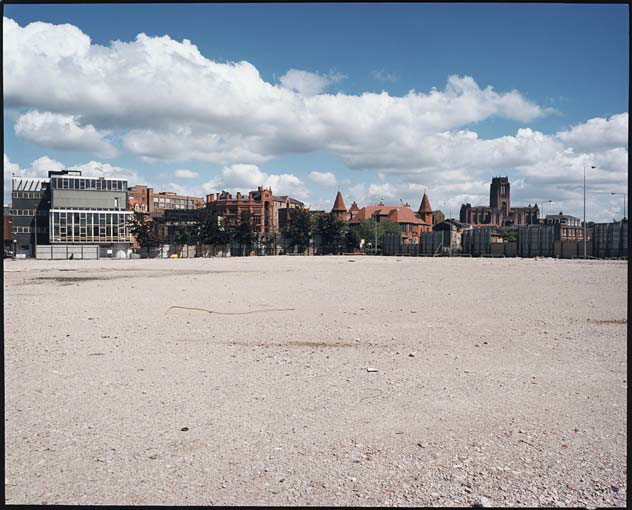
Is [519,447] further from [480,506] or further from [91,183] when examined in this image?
[91,183]

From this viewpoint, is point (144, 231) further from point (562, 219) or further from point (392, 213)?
point (562, 219)

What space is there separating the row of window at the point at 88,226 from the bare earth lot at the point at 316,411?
245 feet

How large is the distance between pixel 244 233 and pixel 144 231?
53.0 ft

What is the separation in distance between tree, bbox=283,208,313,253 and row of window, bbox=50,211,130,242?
27380mm

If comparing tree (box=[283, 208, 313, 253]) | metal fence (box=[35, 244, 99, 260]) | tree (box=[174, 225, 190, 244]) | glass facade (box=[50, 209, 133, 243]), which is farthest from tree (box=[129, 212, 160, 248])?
tree (box=[283, 208, 313, 253])

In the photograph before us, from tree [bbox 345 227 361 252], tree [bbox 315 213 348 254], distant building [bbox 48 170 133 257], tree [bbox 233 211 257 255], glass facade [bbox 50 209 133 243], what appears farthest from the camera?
tree [bbox 345 227 361 252]

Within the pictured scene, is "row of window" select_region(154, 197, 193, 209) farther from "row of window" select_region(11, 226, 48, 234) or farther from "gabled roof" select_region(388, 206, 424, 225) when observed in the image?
"row of window" select_region(11, 226, 48, 234)

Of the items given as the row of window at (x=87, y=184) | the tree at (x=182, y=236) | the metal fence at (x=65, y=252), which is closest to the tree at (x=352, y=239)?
the tree at (x=182, y=236)

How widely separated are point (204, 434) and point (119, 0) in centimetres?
373

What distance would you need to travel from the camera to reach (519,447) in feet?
14.8

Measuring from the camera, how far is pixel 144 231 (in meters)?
81.0

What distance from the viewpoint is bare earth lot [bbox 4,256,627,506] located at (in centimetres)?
381

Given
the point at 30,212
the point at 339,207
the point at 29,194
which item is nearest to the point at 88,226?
the point at 30,212

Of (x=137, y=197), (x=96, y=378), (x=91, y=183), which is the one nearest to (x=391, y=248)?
(x=91, y=183)
